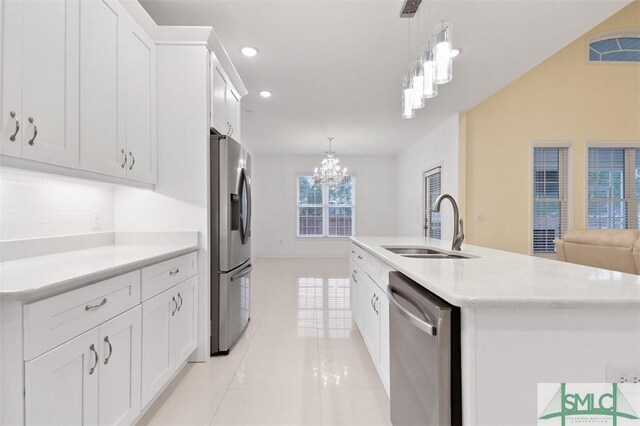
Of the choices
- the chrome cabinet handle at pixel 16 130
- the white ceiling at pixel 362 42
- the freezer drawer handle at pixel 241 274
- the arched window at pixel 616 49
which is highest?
the arched window at pixel 616 49

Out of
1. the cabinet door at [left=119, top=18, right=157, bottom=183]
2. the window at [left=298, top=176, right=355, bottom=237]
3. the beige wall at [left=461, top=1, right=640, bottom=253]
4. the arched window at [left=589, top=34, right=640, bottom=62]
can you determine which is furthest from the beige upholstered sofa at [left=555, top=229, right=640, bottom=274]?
the window at [left=298, top=176, right=355, bottom=237]

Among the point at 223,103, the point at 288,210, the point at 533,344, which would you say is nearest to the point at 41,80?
the point at 223,103

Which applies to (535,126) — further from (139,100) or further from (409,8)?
(139,100)

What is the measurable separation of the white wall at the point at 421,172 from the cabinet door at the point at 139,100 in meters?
4.44

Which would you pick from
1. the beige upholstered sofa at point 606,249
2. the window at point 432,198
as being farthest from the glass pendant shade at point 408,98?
the window at point 432,198

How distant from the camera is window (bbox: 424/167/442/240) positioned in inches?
237

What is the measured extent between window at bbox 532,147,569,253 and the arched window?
6.19 ft

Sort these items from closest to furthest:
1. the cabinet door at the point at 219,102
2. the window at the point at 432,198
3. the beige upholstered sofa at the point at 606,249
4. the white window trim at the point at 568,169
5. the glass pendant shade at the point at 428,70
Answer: the glass pendant shade at the point at 428,70, the cabinet door at the point at 219,102, the beige upholstered sofa at the point at 606,249, the white window trim at the point at 568,169, the window at the point at 432,198

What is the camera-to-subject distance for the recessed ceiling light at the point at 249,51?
2953 millimetres

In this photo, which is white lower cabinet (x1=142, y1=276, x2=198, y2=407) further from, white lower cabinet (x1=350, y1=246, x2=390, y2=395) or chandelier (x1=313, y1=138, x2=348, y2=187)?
chandelier (x1=313, y1=138, x2=348, y2=187)

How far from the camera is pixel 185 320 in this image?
213cm

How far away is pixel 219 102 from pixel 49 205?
144cm

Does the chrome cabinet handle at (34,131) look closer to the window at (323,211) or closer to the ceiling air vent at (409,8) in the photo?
the ceiling air vent at (409,8)

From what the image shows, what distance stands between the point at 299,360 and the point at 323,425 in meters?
0.76
